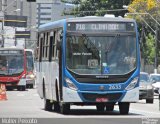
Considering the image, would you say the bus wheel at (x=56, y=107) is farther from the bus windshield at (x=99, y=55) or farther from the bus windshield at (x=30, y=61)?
the bus windshield at (x=30, y=61)

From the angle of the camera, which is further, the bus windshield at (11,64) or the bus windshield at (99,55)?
the bus windshield at (11,64)

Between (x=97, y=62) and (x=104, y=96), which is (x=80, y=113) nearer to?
(x=104, y=96)

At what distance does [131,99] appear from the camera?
25.3 meters

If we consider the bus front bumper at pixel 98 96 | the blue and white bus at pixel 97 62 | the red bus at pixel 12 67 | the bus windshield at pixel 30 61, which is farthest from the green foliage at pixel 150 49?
the bus front bumper at pixel 98 96

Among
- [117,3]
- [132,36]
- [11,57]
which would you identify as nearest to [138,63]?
[132,36]

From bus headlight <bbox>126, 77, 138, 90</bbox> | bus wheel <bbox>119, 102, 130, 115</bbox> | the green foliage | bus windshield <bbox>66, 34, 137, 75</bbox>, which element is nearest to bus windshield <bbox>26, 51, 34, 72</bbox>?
the green foliage

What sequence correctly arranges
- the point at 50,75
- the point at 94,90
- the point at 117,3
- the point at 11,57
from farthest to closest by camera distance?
the point at 117,3, the point at 11,57, the point at 50,75, the point at 94,90

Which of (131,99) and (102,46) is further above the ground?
(102,46)

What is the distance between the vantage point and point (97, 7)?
102 metres

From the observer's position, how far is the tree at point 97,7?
99562mm

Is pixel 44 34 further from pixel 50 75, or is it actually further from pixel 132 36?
pixel 132 36

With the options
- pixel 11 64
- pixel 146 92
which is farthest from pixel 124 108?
pixel 11 64

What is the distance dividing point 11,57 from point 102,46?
3245 cm

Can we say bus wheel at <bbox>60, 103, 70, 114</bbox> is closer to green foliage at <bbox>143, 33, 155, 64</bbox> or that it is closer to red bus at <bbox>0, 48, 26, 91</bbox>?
red bus at <bbox>0, 48, 26, 91</bbox>
